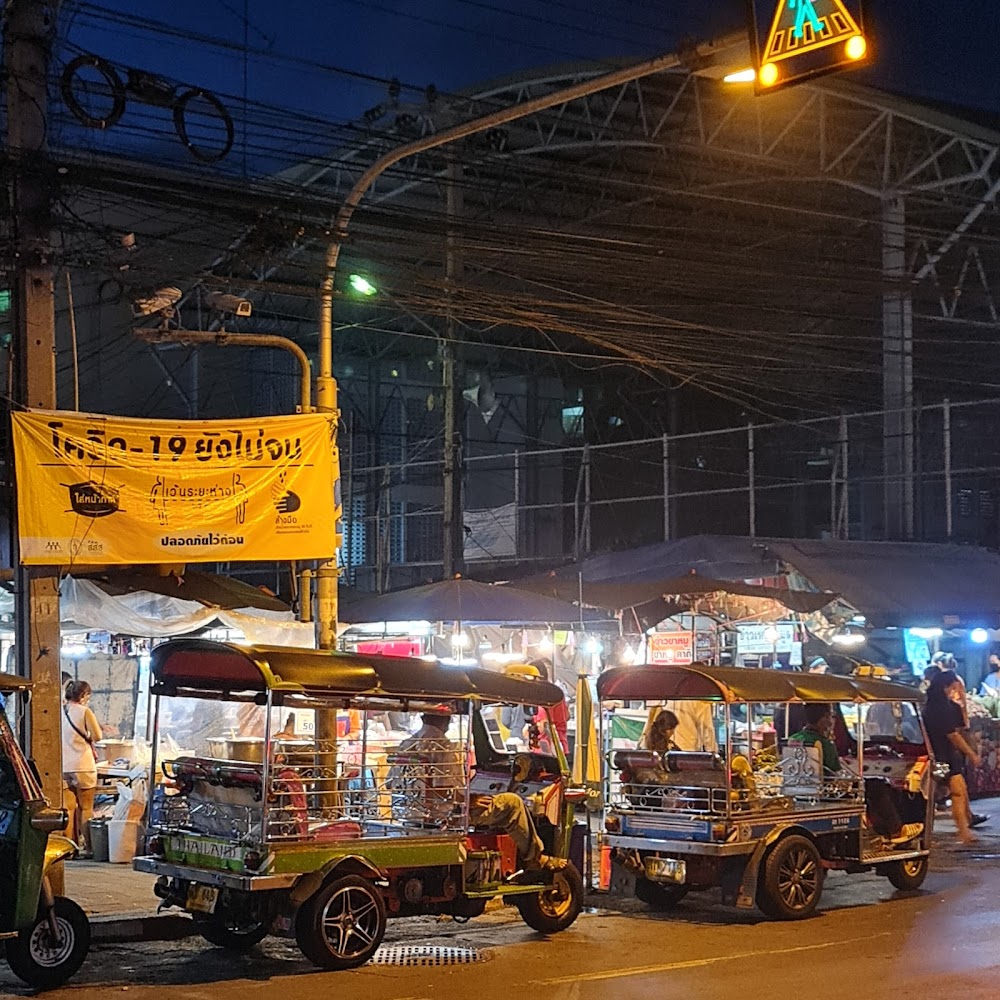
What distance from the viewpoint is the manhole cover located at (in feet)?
32.6

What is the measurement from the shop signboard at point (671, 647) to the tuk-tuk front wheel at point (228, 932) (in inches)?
377

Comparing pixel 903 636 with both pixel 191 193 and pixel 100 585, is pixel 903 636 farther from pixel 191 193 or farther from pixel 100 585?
pixel 191 193

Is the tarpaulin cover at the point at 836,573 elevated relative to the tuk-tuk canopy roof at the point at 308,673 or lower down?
elevated

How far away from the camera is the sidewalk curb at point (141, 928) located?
414 inches

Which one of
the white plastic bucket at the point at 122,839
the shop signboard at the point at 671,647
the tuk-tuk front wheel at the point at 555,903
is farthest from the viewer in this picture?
the shop signboard at the point at 671,647

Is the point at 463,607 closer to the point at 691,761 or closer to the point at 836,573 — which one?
the point at 836,573

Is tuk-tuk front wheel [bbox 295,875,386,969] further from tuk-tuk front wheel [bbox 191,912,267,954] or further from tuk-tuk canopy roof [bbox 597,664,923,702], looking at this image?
tuk-tuk canopy roof [bbox 597,664,923,702]

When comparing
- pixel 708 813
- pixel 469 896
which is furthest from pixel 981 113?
pixel 469 896

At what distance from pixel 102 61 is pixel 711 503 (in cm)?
2484

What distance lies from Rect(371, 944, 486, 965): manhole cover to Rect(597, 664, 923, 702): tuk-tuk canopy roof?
2.70 meters

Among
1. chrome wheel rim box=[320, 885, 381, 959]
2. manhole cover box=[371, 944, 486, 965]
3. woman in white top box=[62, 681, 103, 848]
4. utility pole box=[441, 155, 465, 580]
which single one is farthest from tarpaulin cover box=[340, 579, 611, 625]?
chrome wheel rim box=[320, 885, 381, 959]

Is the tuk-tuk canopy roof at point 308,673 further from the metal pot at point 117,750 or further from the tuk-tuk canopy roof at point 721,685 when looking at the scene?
the metal pot at point 117,750

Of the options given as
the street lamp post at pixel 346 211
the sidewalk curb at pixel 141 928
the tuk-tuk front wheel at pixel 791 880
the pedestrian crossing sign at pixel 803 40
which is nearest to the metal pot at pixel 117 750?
the street lamp post at pixel 346 211

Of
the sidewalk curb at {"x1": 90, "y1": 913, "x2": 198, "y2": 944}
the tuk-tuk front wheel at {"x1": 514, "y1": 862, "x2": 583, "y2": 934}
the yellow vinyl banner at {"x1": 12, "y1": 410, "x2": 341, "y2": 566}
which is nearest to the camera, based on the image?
the sidewalk curb at {"x1": 90, "y1": 913, "x2": 198, "y2": 944}
